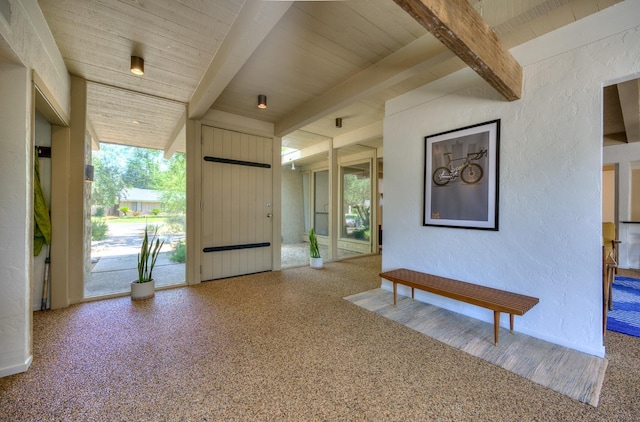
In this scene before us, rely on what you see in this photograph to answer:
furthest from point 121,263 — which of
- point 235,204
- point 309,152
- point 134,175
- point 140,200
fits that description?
point 309,152

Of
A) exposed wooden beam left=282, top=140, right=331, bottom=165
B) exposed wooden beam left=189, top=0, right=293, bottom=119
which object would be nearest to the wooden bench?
exposed wooden beam left=189, top=0, right=293, bottom=119

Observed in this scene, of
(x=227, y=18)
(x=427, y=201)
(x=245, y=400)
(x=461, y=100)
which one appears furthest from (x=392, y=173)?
(x=245, y=400)

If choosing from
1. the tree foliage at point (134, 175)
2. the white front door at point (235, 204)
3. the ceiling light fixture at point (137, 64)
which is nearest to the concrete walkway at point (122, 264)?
the tree foliage at point (134, 175)

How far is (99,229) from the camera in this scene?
3779mm

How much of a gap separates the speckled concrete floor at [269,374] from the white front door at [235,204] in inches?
51.3

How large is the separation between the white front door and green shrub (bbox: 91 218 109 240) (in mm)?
1558

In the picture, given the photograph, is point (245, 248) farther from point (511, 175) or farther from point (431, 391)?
point (511, 175)

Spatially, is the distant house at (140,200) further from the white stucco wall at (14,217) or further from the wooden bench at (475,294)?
the wooden bench at (475,294)

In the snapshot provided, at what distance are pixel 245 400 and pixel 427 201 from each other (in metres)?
2.47

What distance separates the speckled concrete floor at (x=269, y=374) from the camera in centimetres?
133

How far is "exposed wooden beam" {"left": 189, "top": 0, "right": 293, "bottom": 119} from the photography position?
162 cm

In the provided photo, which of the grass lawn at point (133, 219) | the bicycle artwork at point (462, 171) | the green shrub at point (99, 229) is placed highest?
the bicycle artwork at point (462, 171)

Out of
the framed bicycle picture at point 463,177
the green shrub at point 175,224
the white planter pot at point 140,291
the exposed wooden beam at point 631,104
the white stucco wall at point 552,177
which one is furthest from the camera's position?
the green shrub at point 175,224

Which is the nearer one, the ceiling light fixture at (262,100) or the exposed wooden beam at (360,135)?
the ceiling light fixture at (262,100)
